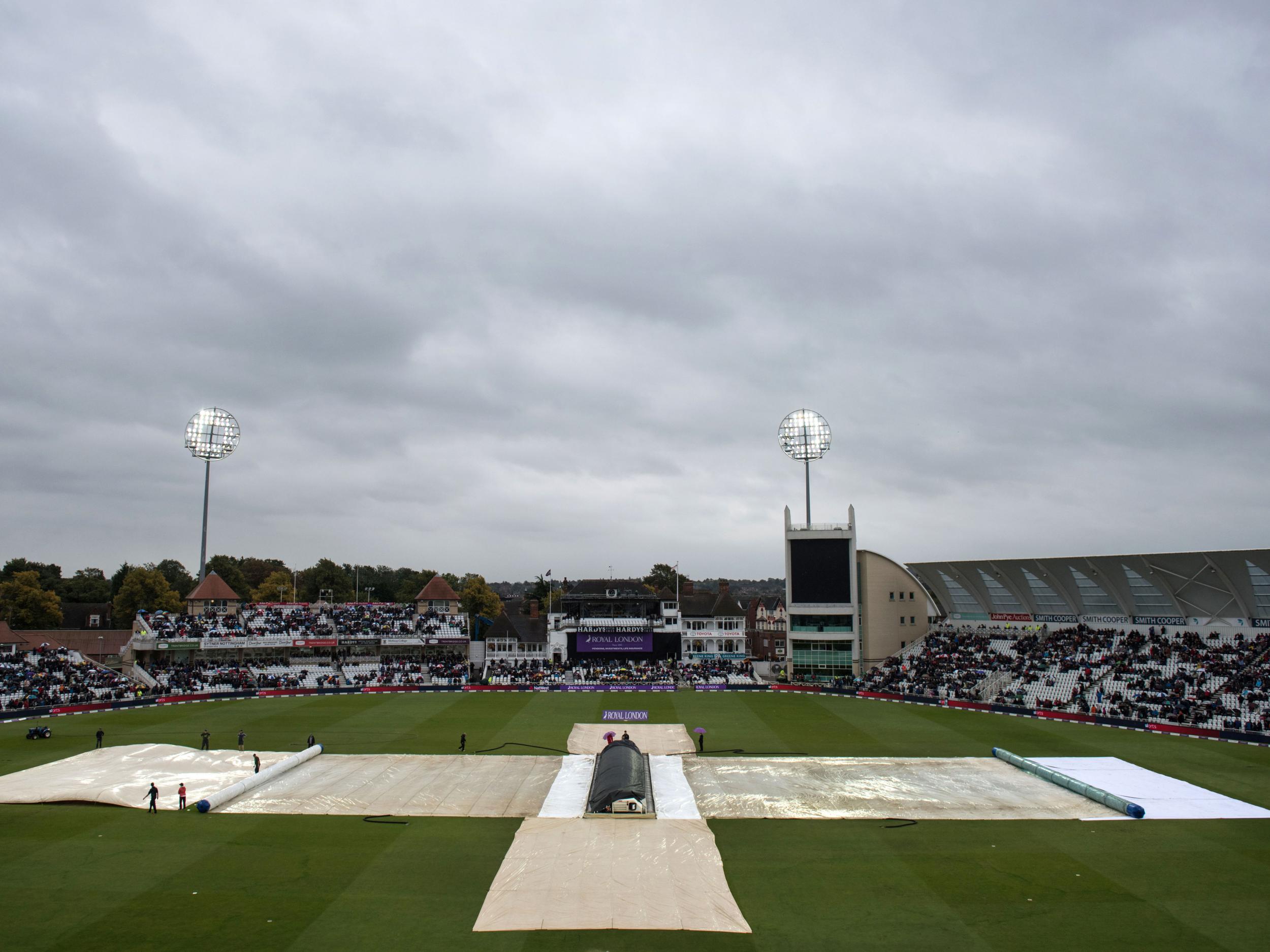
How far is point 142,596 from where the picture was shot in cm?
9869

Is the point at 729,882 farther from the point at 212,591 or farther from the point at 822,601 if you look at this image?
the point at 212,591

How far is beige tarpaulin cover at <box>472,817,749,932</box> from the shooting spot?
17.6 metres

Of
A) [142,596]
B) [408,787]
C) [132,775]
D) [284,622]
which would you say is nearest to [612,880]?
[408,787]

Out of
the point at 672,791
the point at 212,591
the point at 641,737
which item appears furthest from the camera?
the point at 212,591

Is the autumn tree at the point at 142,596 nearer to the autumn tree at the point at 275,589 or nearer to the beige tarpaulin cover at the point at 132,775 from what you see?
the autumn tree at the point at 275,589

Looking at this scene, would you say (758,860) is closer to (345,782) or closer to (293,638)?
(345,782)

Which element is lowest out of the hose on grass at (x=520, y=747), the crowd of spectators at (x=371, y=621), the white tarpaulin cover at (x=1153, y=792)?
the hose on grass at (x=520, y=747)

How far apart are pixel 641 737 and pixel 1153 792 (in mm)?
21484

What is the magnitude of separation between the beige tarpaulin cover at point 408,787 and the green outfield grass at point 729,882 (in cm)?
119

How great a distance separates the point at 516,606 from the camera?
167 metres

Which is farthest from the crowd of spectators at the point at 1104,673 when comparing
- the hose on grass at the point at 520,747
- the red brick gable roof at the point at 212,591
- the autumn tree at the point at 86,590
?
the autumn tree at the point at 86,590

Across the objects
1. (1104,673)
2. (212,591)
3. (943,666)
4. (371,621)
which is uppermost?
(212,591)

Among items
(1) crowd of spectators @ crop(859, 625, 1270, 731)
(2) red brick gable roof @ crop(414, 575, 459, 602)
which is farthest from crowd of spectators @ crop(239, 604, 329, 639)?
(1) crowd of spectators @ crop(859, 625, 1270, 731)

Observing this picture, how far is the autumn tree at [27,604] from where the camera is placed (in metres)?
91.4
